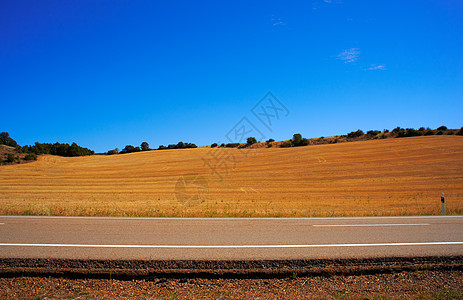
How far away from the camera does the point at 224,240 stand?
655cm

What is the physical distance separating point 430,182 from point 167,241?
2874 cm

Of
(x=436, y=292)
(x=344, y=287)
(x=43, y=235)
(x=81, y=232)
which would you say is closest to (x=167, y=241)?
(x=81, y=232)

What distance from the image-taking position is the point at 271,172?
35.7 m

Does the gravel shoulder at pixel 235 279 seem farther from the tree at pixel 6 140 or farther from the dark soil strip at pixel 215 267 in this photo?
the tree at pixel 6 140

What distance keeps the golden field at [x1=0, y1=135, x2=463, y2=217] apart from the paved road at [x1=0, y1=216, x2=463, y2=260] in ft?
13.4

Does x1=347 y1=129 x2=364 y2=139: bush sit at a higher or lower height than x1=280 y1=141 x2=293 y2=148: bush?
higher

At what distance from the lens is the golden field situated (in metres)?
19.0

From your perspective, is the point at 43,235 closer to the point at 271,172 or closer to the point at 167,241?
the point at 167,241

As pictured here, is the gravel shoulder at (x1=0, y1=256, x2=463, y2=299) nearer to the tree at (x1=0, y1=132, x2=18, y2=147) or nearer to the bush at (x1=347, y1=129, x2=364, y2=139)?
the bush at (x1=347, y1=129, x2=364, y2=139)

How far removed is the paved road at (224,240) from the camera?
5.53 m

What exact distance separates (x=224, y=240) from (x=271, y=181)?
82.2ft

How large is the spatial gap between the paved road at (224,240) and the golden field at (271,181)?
13.4 feet

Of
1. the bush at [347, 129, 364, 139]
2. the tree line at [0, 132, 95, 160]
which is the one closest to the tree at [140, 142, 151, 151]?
the tree line at [0, 132, 95, 160]

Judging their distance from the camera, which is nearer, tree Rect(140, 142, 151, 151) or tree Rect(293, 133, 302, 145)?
tree Rect(293, 133, 302, 145)
